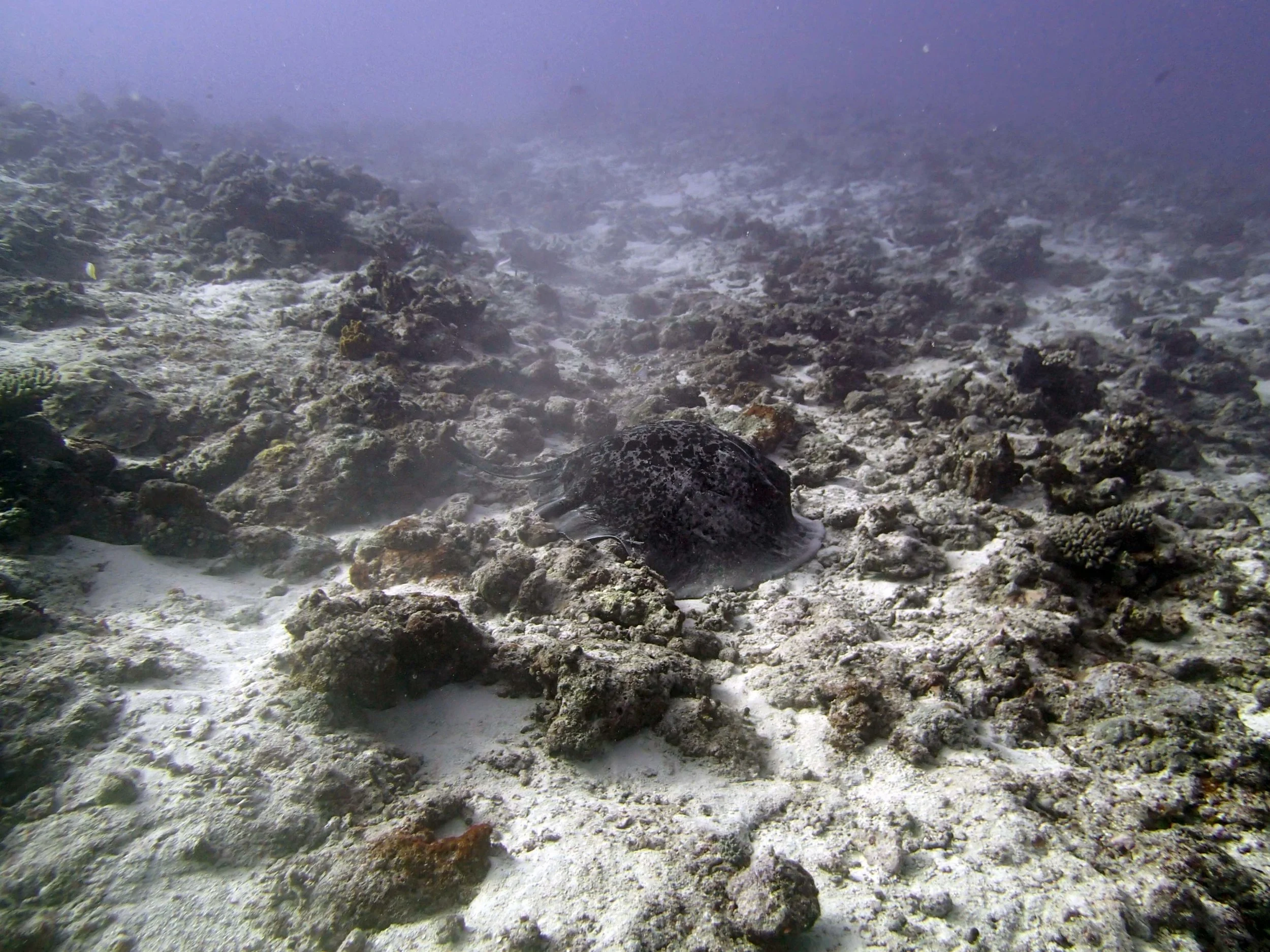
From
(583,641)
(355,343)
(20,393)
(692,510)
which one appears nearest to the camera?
(583,641)

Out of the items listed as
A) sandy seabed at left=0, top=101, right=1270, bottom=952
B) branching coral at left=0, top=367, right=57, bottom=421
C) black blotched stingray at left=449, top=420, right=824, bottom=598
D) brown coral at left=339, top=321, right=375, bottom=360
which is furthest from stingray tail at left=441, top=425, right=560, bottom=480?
branching coral at left=0, top=367, right=57, bottom=421

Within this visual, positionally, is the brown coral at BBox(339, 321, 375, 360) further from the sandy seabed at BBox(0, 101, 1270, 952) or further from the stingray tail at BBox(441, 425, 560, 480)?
the stingray tail at BBox(441, 425, 560, 480)

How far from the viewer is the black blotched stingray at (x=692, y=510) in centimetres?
537

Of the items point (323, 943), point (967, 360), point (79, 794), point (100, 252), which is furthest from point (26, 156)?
point (967, 360)

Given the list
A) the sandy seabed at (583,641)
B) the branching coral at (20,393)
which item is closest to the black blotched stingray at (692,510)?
the sandy seabed at (583,641)

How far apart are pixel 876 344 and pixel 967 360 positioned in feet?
5.67

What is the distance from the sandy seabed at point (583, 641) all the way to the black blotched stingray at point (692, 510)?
25 centimetres

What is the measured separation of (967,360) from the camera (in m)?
11.1

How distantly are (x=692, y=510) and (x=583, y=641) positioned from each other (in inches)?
67.6

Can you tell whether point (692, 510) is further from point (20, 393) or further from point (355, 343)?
point (355, 343)

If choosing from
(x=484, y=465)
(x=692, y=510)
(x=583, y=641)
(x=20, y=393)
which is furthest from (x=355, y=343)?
(x=583, y=641)

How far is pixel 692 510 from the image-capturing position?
5473 mm

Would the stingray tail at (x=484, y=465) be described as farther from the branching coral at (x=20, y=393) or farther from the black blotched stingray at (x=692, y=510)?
the branching coral at (x=20, y=393)

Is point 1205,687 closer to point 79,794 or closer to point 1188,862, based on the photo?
point 1188,862
